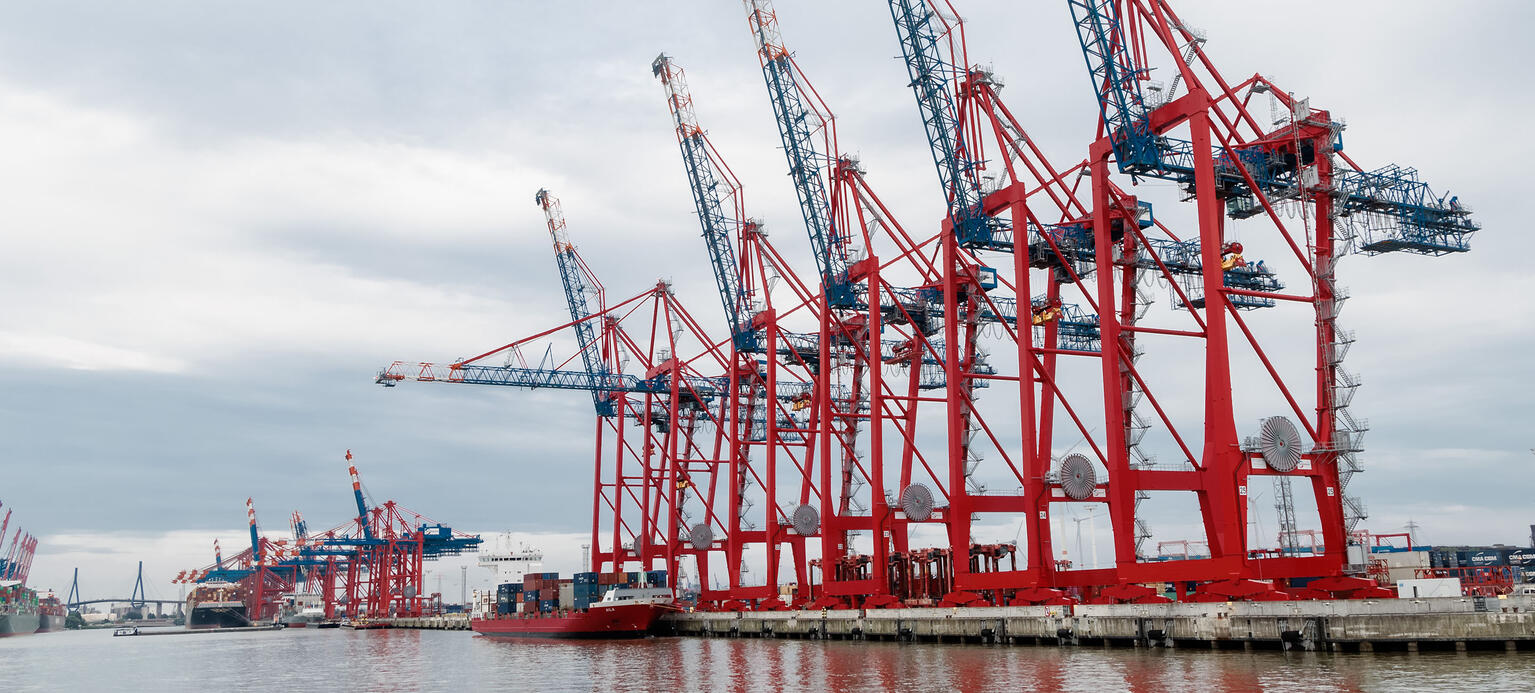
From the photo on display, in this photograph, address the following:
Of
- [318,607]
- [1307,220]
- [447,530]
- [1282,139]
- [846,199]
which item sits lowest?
[318,607]

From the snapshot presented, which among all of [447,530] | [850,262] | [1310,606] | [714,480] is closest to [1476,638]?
[1310,606]

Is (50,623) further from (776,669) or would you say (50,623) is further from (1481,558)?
(1481,558)

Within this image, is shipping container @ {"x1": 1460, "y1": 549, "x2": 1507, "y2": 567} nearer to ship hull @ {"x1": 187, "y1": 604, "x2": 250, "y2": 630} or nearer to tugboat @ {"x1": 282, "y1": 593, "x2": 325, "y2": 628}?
tugboat @ {"x1": 282, "y1": 593, "x2": 325, "y2": 628}

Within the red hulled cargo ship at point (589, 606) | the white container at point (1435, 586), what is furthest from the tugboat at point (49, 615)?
the white container at point (1435, 586)

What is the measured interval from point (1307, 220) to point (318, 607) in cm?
15454

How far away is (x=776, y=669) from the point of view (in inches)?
1437

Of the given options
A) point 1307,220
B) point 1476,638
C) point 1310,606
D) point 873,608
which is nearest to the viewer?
point 1476,638

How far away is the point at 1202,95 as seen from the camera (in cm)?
3528

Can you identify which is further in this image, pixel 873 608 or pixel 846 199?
pixel 846 199

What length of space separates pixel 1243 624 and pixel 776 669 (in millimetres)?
13798

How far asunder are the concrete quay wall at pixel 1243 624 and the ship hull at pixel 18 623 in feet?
458

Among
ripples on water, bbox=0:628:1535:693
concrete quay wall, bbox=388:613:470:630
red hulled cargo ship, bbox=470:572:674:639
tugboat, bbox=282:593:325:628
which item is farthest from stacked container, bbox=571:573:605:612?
tugboat, bbox=282:593:325:628

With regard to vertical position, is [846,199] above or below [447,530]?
above

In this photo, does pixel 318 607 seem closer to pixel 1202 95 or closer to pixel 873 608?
pixel 873 608
